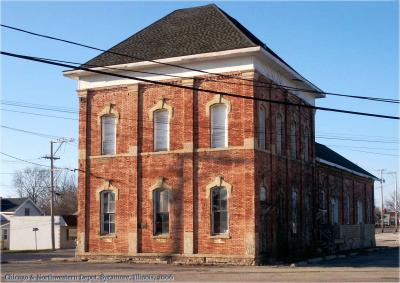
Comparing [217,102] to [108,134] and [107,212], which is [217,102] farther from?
[107,212]

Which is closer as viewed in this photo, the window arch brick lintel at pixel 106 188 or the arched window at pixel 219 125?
the arched window at pixel 219 125

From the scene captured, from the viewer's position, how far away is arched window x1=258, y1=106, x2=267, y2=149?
28.1 metres

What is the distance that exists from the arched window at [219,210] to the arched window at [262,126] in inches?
110

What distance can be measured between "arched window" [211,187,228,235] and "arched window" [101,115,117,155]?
235 inches

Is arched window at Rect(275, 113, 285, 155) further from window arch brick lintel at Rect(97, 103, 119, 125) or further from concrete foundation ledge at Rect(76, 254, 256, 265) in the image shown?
window arch brick lintel at Rect(97, 103, 119, 125)

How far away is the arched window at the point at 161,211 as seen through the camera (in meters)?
28.6

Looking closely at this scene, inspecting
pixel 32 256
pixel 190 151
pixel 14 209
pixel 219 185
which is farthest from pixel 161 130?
pixel 14 209

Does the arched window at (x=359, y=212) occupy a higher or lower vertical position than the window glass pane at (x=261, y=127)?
lower

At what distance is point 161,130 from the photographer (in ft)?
95.7

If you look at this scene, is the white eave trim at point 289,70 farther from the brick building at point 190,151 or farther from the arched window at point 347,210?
the arched window at point 347,210

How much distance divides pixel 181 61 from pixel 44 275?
11.3 m

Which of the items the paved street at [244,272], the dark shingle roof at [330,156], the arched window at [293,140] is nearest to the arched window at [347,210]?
the dark shingle roof at [330,156]

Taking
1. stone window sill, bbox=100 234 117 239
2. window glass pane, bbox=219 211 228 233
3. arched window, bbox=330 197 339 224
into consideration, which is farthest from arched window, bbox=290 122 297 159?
stone window sill, bbox=100 234 117 239

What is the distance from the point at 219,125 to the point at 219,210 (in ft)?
12.5
